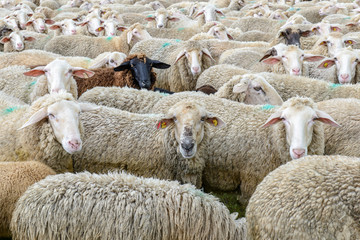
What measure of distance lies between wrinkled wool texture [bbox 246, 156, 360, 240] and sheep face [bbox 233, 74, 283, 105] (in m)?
2.10

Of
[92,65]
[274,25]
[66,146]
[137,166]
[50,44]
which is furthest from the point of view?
[274,25]

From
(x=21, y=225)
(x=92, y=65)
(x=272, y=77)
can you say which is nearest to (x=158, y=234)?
(x=21, y=225)

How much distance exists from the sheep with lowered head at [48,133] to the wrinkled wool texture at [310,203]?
1583 mm

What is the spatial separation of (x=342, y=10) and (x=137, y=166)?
9.48m

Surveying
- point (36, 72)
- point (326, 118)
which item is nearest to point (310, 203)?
point (326, 118)

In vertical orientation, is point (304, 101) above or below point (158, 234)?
above

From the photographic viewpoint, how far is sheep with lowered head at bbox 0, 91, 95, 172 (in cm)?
388

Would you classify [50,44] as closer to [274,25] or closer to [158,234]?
[274,25]

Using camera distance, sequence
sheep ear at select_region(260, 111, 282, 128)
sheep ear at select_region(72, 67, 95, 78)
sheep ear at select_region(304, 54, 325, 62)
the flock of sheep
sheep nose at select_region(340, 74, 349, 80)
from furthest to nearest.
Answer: sheep ear at select_region(304, 54, 325, 62) → sheep nose at select_region(340, 74, 349, 80) → sheep ear at select_region(72, 67, 95, 78) → sheep ear at select_region(260, 111, 282, 128) → the flock of sheep

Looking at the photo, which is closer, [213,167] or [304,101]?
[304,101]

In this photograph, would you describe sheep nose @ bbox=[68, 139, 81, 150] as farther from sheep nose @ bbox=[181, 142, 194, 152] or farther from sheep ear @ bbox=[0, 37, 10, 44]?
sheep ear @ bbox=[0, 37, 10, 44]

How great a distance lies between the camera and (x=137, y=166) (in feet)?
13.4

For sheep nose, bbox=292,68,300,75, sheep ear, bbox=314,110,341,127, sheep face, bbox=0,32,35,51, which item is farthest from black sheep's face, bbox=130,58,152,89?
sheep face, bbox=0,32,35,51

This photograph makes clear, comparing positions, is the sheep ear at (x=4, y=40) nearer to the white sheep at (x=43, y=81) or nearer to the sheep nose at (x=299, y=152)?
the white sheep at (x=43, y=81)
